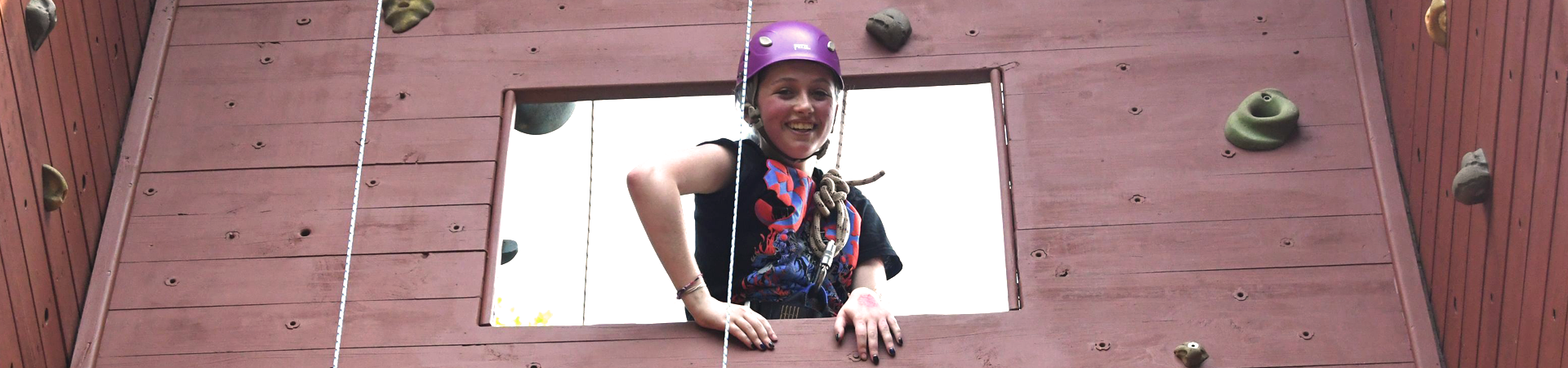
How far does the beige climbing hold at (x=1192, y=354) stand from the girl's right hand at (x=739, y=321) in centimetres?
61

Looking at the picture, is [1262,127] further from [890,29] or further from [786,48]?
[786,48]

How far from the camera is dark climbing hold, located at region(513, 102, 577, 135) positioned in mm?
3742

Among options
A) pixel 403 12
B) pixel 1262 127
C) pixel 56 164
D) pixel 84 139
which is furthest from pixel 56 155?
pixel 1262 127

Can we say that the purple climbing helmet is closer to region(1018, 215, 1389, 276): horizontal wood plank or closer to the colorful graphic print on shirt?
the colorful graphic print on shirt

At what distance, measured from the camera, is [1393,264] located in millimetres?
2809

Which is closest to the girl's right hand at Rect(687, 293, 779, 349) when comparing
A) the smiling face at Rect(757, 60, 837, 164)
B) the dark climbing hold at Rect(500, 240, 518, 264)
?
the smiling face at Rect(757, 60, 837, 164)

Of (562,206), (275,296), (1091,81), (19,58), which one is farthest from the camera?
(562,206)

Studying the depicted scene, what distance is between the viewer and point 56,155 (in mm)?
2818

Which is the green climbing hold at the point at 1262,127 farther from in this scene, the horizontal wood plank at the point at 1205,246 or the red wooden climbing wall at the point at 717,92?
the horizontal wood plank at the point at 1205,246

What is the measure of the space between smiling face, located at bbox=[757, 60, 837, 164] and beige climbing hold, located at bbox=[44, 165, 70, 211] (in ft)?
3.62

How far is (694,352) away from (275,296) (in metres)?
0.70

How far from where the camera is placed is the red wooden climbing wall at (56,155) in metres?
2.62

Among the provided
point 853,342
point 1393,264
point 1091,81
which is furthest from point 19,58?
point 1393,264

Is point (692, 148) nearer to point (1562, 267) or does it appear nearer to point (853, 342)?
point (853, 342)
